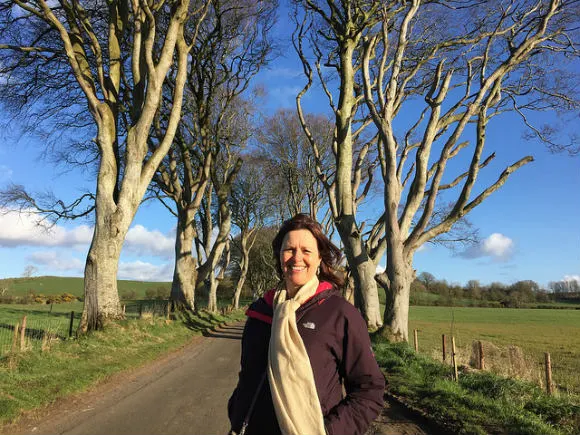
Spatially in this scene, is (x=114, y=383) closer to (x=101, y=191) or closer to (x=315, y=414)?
Answer: (x=101, y=191)

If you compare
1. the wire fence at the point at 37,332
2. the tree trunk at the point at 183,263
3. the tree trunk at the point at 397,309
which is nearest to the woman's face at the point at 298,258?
the wire fence at the point at 37,332

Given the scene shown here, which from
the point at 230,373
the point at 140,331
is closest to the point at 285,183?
the point at 140,331

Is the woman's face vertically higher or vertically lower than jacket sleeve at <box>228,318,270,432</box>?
higher

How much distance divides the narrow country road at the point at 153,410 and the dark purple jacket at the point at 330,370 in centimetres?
358

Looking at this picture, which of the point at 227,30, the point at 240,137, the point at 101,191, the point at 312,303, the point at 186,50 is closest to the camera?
the point at 312,303

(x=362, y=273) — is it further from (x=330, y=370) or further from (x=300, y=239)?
(x=330, y=370)

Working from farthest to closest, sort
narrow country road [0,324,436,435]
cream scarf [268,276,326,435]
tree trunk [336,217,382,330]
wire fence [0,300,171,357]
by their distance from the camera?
tree trunk [336,217,382,330] → wire fence [0,300,171,357] → narrow country road [0,324,436,435] → cream scarf [268,276,326,435]

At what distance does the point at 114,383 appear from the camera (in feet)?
24.5

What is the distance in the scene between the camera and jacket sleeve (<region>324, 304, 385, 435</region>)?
1895 millimetres

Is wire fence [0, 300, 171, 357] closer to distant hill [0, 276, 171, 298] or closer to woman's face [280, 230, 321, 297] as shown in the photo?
woman's face [280, 230, 321, 297]

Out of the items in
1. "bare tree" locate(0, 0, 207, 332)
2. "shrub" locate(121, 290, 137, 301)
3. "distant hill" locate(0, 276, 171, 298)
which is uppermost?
"bare tree" locate(0, 0, 207, 332)

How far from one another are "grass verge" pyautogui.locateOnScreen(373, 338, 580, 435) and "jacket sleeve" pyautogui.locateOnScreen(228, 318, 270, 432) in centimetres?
399

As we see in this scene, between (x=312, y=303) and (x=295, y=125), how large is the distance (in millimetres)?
21324

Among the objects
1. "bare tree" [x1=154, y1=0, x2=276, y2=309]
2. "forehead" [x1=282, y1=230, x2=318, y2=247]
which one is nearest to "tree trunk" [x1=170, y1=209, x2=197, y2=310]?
"bare tree" [x1=154, y1=0, x2=276, y2=309]
